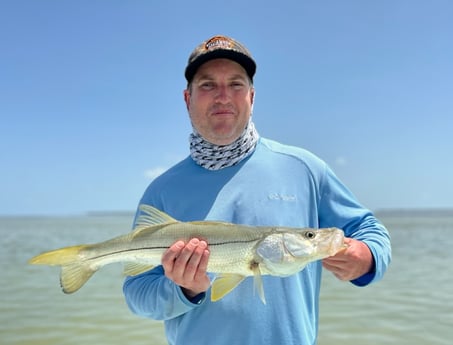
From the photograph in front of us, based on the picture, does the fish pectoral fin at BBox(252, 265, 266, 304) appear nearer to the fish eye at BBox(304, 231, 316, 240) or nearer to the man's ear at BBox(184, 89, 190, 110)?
the fish eye at BBox(304, 231, 316, 240)

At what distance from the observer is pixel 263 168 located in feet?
10.9

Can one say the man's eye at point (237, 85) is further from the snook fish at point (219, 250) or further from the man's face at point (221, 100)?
the snook fish at point (219, 250)

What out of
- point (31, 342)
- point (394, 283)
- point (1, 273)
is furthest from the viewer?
point (1, 273)

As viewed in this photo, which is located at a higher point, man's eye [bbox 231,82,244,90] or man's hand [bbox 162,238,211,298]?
man's eye [bbox 231,82,244,90]

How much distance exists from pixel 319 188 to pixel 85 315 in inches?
361

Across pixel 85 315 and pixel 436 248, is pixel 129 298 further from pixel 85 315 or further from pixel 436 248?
pixel 436 248

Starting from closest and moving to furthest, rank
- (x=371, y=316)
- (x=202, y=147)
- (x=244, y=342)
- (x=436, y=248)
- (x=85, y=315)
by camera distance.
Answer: (x=244, y=342)
(x=202, y=147)
(x=371, y=316)
(x=85, y=315)
(x=436, y=248)

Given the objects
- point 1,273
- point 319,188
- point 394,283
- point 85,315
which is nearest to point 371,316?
point 394,283

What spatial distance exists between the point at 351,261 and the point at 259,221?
0.69m

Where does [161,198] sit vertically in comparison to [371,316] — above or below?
above

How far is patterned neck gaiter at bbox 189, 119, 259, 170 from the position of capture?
338cm

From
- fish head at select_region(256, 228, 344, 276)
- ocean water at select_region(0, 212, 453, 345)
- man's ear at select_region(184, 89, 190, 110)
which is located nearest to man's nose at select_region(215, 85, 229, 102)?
man's ear at select_region(184, 89, 190, 110)

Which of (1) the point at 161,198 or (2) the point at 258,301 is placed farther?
(1) the point at 161,198

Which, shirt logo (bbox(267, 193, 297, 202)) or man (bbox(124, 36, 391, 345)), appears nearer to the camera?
man (bbox(124, 36, 391, 345))
